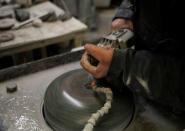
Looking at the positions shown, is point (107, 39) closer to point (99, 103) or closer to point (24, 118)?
point (99, 103)

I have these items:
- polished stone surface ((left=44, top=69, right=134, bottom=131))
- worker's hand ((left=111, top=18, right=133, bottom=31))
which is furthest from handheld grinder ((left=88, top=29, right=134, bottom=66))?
polished stone surface ((left=44, top=69, right=134, bottom=131))

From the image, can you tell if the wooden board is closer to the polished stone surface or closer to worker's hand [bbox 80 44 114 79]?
the polished stone surface

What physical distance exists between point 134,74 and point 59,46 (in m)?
1.95

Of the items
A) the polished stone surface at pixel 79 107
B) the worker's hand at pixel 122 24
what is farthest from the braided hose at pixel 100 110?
the worker's hand at pixel 122 24

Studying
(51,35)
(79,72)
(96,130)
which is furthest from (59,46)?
(96,130)

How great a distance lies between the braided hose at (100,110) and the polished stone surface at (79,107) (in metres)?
0.04

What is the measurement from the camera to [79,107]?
46.3 inches

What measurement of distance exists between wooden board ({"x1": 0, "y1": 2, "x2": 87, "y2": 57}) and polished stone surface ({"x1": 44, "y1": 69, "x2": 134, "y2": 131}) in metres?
0.91

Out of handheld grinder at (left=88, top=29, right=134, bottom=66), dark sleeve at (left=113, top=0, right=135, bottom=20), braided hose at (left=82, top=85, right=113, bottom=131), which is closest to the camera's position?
braided hose at (left=82, top=85, right=113, bottom=131)

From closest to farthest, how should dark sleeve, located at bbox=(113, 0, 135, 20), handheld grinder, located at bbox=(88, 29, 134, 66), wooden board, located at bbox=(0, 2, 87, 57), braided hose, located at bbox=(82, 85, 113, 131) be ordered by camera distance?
Answer: braided hose, located at bbox=(82, 85, 113, 131)
handheld grinder, located at bbox=(88, 29, 134, 66)
dark sleeve, located at bbox=(113, 0, 135, 20)
wooden board, located at bbox=(0, 2, 87, 57)

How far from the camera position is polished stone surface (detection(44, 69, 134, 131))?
3.77 feet

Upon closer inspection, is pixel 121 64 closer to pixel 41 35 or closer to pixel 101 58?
pixel 101 58

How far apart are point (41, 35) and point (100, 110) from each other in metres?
1.31

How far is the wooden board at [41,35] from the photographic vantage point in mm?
2020
